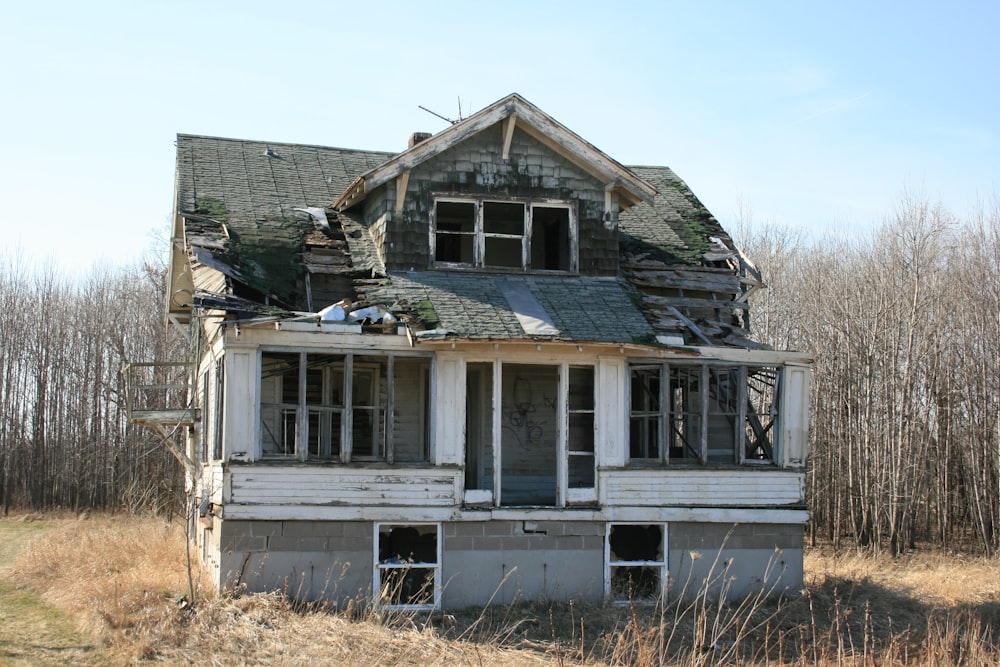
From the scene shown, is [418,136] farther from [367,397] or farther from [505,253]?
[367,397]

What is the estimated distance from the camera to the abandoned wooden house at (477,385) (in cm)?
1425

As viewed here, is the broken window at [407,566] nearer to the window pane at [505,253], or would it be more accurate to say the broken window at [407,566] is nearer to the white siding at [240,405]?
the white siding at [240,405]

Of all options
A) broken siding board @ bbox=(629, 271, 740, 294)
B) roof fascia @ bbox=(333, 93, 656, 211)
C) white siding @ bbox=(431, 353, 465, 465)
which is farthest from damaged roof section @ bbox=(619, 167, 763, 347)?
white siding @ bbox=(431, 353, 465, 465)

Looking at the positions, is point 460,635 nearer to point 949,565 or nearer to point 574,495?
point 574,495

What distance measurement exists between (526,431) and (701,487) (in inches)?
120

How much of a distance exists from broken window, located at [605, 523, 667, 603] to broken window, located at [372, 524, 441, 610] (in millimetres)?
2550

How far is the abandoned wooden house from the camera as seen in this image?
1425 centimetres

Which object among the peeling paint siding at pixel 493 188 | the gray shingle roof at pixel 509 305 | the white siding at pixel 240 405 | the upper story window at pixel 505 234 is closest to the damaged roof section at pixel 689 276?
the gray shingle roof at pixel 509 305

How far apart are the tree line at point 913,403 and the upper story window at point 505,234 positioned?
443 inches

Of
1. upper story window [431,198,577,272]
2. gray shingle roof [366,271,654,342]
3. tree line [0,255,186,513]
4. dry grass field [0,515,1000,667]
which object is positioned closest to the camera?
dry grass field [0,515,1000,667]

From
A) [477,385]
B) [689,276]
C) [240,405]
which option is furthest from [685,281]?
[240,405]

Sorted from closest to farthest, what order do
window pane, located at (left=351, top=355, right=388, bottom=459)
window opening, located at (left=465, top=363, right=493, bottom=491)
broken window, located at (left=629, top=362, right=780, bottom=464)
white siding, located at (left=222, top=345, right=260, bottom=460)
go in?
white siding, located at (left=222, top=345, right=260, bottom=460) → broken window, located at (left=629, top=362, right=780, bottom=464) → window opening, located at (left=465, top=363, right=493, bottom=491) → window pane, located at (left=351, top=355, right=388, bottom=459)

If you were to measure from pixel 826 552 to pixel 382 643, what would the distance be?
1600 cm

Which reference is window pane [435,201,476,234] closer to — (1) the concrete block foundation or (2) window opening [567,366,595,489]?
(2) window opening [567,366,595,489]
